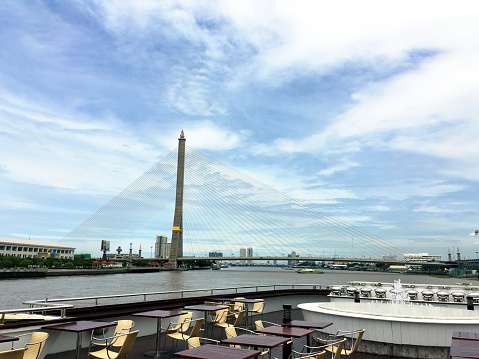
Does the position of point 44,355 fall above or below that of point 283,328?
below

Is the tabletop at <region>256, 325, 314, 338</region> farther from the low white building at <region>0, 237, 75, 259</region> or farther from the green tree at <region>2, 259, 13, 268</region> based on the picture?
the low white building at <region>0, 237, 75, 259</region>

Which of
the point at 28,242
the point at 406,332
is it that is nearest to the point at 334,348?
the point at 406,332

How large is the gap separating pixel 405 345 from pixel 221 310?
3.90m

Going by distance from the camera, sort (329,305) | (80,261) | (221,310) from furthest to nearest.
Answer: (80,261), (329,305), (221,310)

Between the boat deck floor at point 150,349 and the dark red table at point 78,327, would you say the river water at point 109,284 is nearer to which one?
the boat deck floor at point 150,349

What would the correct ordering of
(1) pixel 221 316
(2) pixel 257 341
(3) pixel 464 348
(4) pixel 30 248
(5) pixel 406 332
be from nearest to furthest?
(3) pixel 464 348 → (2) pixel 257 341 → (5) pixel 406 332 → (1) pixel 221 316 → (4) pixel 30 248

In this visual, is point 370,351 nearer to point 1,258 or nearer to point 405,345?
point 405,345

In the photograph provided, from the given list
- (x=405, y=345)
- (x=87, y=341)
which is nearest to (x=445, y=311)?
(x=405, y=345)

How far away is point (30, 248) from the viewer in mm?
93312

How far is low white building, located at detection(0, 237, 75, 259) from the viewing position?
86.2m

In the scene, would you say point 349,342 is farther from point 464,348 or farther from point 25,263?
point 25,263

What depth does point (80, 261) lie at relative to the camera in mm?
77188

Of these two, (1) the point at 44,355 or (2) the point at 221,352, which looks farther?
(1) the point at 44,355

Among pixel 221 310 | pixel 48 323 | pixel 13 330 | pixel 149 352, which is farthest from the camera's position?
pixel 221 310
